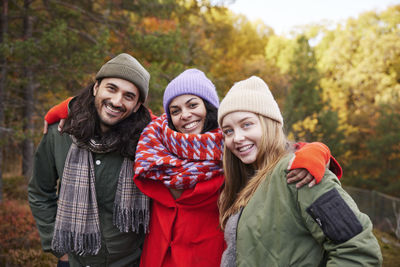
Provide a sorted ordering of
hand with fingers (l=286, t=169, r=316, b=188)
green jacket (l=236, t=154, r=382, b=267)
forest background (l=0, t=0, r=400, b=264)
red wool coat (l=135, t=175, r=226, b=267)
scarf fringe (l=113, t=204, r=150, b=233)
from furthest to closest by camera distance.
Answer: forest background (l=0, t=0, r=400, b=264) → scarf fringe (l=113, t=204, r=150, b=233) → red wool coat (l=135, t=175, r=226, b=267) → hand with fingers (l=286, t=169, r=316, b=188) → green jacket (l=236, t=154, r=382, b=267)

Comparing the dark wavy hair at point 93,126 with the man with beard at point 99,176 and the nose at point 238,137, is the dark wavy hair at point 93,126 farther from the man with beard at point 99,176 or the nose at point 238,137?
the nose at point 238,137

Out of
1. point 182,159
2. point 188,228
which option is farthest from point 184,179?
point 188,228

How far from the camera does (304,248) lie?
1.59 m

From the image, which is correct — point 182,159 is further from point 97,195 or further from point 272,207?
point 272,207

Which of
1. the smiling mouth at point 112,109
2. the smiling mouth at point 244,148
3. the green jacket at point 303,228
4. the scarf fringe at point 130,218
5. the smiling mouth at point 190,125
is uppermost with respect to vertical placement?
the smiling mouth at point 112,109

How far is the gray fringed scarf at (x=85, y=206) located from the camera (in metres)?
2.41

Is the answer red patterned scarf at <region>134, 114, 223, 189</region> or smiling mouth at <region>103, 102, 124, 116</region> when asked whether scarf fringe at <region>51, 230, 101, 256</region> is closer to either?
red patterned scarf at <region>134, 114, 223, 189</region>

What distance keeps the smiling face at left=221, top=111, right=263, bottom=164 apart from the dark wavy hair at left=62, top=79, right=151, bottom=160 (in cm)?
87

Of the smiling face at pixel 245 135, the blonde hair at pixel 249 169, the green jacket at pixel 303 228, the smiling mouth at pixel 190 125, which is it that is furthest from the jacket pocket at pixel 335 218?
the smiling mouth at pixel 190 125

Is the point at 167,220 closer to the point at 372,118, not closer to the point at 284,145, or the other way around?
the point at 284,145

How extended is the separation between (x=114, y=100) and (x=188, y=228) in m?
1.10

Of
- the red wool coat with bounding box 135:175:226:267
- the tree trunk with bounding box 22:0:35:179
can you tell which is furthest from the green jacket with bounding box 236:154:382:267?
the tree trunk with bounding box 22:0:35:179

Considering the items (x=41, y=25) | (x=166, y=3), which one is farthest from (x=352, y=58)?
(x=41, y=25)

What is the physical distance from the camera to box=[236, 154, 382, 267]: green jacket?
4.73ft
